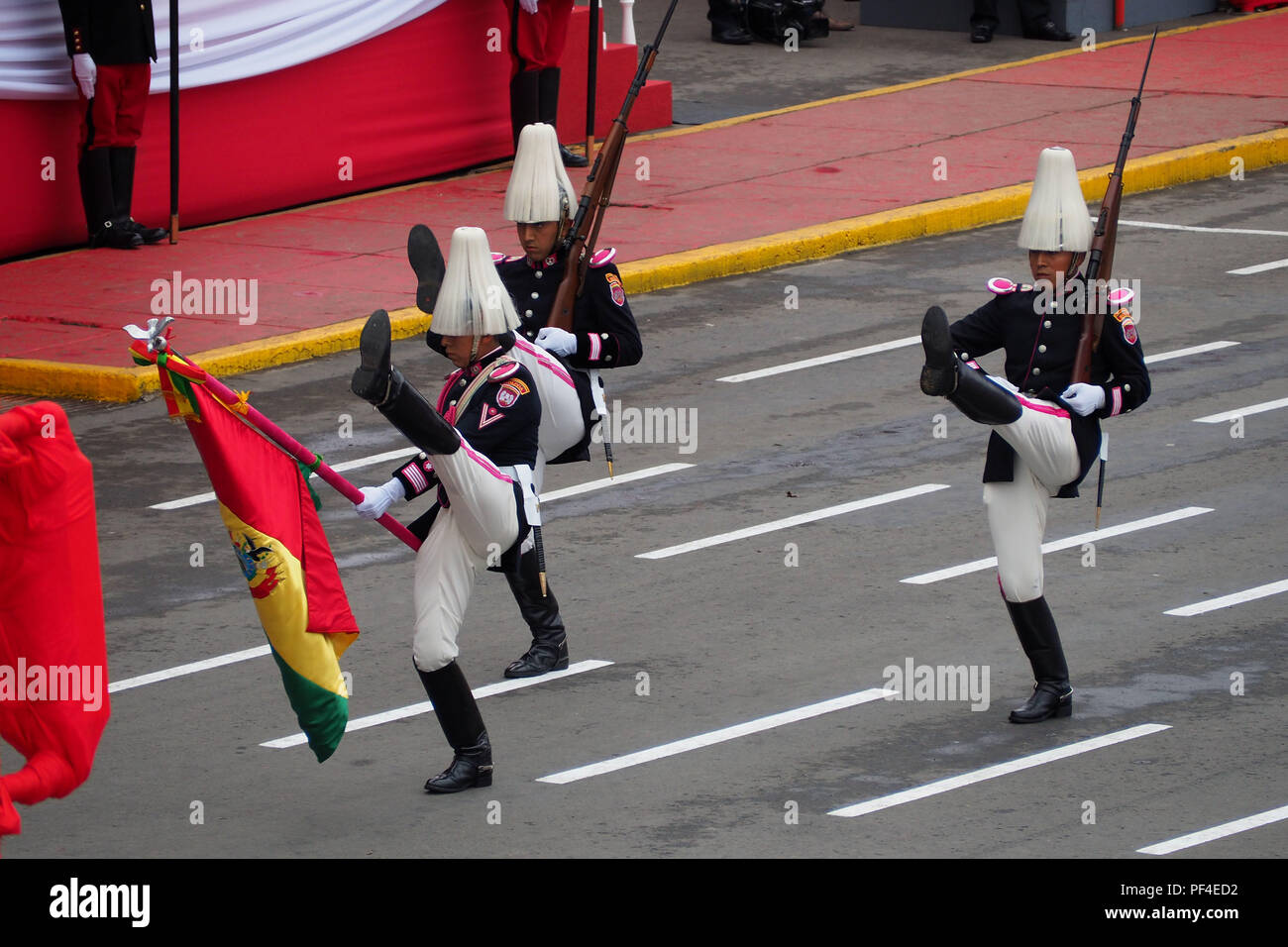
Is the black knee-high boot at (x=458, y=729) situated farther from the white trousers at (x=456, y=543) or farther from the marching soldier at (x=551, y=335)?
the marching soldier at (x=551, y=335)

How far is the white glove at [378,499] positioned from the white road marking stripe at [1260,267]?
989 cm

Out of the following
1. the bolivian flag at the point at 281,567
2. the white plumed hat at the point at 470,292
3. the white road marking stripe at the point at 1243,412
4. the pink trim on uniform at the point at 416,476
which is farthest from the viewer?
the white road marking stripe at the point at 1243,412

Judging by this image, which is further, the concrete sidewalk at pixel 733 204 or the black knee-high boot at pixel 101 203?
the black knee-high boot at pixel 101 203

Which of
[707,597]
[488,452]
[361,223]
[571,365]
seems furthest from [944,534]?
[361,223]

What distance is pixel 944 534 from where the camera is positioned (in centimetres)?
1184

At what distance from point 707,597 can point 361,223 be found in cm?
836

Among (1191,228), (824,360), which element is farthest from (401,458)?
(1191,228)

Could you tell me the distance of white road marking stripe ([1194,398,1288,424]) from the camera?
13.7m

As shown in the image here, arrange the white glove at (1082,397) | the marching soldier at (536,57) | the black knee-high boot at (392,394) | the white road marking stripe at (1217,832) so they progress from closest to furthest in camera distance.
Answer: the black knee-high boot at (392,394) < the white road marking stripe at (1217,832) < the white glove at (1082,397) < the marching soldier at (536,57)

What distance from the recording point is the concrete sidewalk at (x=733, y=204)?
15758 mm

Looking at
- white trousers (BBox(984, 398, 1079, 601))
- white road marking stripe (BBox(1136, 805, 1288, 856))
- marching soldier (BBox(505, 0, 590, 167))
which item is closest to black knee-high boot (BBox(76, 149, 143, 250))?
marching soldier (BBox(505, 0, 590, 167))

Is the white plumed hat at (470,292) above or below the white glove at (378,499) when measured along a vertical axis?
above

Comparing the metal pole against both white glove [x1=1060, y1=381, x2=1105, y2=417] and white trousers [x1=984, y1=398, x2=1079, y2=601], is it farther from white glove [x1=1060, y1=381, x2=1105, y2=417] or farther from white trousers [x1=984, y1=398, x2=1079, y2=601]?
white glove [x1=1060, y1=381, x2=1105, y2=417]

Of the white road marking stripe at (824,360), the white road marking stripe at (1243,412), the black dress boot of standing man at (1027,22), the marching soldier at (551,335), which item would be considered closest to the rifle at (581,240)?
the marching soldier at (551,335)
